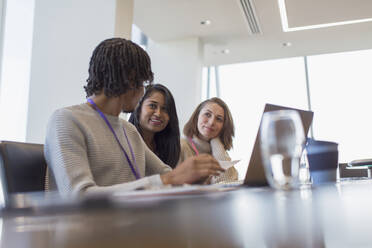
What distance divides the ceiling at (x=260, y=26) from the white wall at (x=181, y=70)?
0.16 m

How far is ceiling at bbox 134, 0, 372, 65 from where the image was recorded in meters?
4.94

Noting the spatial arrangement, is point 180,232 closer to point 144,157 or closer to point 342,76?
point 144,157

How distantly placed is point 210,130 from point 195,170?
1892 mm

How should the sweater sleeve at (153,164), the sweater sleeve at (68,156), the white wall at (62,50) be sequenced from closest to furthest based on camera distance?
the sweater sleeve at (68,156) → the sweater sleeve at (153,164) → the white wall at (62,50)

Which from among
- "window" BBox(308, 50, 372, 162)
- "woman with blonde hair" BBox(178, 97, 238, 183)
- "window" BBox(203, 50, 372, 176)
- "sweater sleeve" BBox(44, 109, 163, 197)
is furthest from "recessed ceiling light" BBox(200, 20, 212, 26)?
"sweater sleeve" BBox(44, 109, 163, 197)

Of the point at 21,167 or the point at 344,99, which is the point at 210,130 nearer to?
the point at 21,167

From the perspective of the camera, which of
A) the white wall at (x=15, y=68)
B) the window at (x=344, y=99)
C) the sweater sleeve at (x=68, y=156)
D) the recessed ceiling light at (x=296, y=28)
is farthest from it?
the window at (x=344, y=99)

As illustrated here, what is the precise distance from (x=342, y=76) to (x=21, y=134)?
5.87 meters

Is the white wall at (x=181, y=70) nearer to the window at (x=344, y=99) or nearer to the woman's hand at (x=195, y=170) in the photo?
the window at (x=344, y=99)

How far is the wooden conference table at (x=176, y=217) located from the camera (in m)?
0.37

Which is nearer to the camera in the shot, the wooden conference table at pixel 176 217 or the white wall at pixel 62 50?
the wooden conference table at pixel 176 217

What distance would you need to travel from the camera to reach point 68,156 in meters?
1.05

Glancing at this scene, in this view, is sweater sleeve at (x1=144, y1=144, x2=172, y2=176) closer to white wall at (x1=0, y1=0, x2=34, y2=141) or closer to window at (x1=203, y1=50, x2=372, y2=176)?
white wall at (x1=0, y1=0, x2=34, y2=141)

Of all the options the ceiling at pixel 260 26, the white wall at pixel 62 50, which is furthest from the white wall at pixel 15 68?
the ceiling at pixel 260 26
